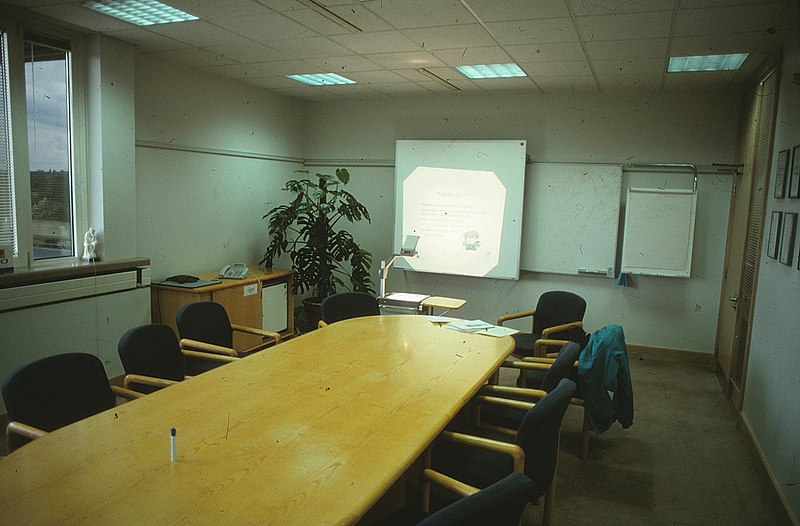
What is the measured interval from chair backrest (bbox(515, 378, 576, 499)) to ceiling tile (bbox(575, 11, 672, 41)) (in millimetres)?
2317

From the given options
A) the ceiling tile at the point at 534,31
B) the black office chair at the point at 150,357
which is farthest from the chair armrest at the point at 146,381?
the ceiling tile at the point at 534,31

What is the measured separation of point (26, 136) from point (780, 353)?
491 cm

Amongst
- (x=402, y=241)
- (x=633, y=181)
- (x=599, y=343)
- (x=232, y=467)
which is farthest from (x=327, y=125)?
(x=232, y=467)

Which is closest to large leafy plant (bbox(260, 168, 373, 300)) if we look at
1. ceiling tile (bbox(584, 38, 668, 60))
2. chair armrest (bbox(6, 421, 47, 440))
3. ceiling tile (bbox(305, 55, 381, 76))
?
ceiling tile (bbox(305, 55, 381, 76))

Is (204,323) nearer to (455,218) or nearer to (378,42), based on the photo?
(378,42)

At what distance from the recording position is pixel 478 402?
8.84ft

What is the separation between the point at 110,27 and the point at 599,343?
392cm

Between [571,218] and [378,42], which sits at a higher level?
→ [378,42]

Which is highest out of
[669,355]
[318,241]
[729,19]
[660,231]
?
[729,19]

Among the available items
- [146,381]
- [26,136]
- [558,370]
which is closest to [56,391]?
[146,381]

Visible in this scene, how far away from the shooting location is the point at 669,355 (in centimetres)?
561

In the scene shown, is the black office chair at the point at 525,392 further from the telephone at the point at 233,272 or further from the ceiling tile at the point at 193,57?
the ceiling tile at the point at 193,57

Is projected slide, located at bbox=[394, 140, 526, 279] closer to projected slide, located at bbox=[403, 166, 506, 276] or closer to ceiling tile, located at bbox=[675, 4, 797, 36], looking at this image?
projected slide, located at bbox=[403, 166, 506, 276]

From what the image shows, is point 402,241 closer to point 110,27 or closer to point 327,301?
point 327,301
